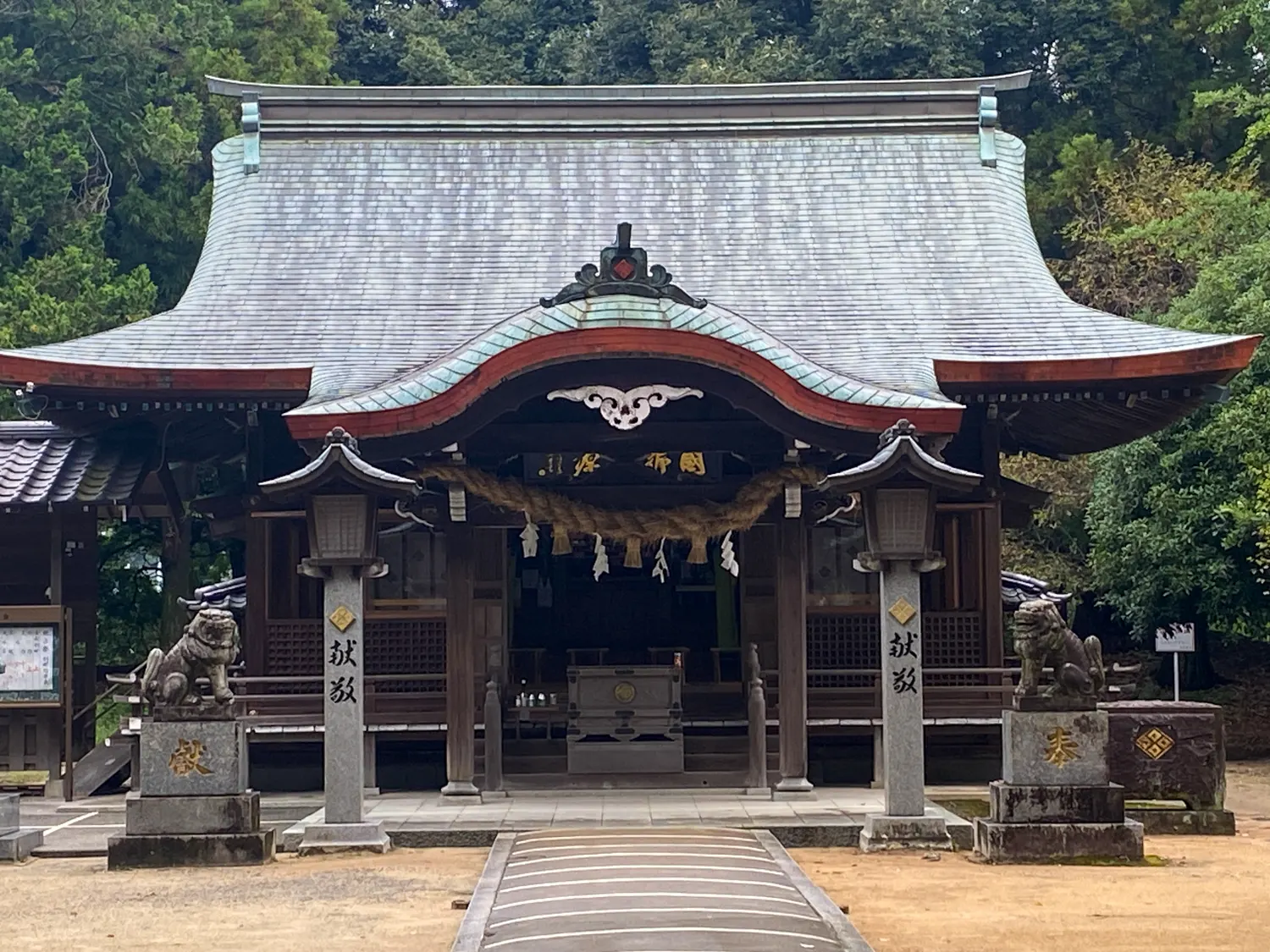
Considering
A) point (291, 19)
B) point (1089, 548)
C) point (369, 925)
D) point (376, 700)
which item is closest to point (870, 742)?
point (376, 700)

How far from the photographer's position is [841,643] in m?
17.1

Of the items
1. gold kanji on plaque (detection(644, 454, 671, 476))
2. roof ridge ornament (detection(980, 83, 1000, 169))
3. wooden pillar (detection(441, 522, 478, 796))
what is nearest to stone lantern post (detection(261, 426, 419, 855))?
wooden pillar (detection(441, 522, 478, 796))

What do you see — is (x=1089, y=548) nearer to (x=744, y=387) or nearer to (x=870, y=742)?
(x=870, y=742)

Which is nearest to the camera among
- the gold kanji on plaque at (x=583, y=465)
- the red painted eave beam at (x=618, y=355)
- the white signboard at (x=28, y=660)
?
the red painted eave beam at (x=618, y=355)

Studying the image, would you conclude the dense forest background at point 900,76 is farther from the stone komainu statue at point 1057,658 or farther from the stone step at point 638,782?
the stone komainu statue at point 1057,658

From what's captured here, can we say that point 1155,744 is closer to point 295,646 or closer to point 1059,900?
point 1059,900

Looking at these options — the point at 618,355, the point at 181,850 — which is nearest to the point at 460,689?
the point at 618,355

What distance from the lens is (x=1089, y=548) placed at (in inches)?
1219

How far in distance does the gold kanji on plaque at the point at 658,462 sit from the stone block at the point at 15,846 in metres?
6.67

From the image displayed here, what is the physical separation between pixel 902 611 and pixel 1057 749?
169 cm

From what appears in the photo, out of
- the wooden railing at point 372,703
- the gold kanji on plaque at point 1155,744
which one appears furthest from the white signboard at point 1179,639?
the wooden railing at point 372,703

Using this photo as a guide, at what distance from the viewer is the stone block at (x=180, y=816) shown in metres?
12.4

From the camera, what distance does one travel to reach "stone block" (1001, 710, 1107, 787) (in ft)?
40.3

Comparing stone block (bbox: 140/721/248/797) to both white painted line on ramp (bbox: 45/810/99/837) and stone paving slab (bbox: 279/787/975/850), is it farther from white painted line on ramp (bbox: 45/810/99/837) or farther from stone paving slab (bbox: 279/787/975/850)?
white painted line on ramp (bbox: 45/810/99/837)
